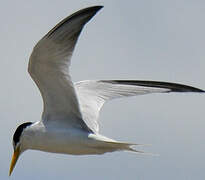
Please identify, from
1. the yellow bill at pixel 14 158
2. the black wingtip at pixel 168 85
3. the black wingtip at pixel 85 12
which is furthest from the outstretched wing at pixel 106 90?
the black wingtip at pixel 85 12

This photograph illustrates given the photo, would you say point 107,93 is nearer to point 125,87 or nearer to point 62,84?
point 125,87

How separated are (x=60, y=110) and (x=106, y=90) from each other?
60.3 inches

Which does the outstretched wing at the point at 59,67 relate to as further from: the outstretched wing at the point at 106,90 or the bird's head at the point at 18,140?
the outstretched wing at the point at 106,90

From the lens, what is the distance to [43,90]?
1548 cm

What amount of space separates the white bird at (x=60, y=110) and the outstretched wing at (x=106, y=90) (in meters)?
0.03

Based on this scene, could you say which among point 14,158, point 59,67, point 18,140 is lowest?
point 14,158

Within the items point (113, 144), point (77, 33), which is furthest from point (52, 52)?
point (113, 144)

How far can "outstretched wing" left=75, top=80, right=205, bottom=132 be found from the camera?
644 inches

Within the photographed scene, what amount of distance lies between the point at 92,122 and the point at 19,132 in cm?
108

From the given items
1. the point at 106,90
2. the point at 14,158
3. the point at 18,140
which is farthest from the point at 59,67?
the point at 106,90

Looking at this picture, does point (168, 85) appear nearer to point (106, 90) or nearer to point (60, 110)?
point (106, 90)

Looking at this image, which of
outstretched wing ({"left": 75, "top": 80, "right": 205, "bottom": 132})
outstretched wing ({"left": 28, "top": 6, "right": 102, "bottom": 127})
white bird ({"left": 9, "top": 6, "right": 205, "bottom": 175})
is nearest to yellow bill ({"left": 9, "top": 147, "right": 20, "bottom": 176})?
white bird ({"left": 9, "top": 6, "right": 205, "bottom": 175})

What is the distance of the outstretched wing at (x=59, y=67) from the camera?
1470cm

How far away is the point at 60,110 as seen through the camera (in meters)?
15.7
